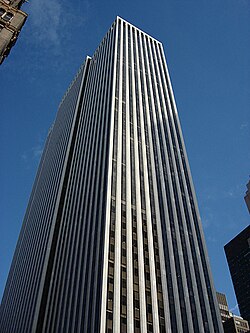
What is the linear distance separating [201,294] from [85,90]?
290ft

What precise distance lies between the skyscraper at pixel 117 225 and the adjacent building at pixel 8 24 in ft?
107

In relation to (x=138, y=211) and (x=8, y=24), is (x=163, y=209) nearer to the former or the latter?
(x=138, y=211)

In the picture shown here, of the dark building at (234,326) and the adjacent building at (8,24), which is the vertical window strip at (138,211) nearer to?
the adjacent building at (8,24)

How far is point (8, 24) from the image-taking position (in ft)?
164

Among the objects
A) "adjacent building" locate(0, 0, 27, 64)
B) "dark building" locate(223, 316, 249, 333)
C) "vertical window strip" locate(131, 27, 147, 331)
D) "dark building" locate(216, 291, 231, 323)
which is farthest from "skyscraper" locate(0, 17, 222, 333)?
"dark building" locate(216, 291, 231, 323)

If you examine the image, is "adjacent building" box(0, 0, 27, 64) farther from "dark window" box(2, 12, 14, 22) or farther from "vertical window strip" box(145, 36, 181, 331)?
"vertical window strip" box(145, 36, 181, 331)

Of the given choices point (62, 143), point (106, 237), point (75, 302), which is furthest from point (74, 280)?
point (62, 143)

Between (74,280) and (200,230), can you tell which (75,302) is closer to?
(74,280)

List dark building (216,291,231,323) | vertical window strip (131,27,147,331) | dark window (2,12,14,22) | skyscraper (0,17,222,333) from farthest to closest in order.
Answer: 1. dark building (216,291,231,323)
2. skyscraper (0,17,222,333)
3. vertical window strip (131,27,147,331)
4. dark window (2,12,14,22)

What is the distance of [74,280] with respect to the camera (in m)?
65.4

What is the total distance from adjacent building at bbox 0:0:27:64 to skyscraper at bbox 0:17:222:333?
32753 millimetres

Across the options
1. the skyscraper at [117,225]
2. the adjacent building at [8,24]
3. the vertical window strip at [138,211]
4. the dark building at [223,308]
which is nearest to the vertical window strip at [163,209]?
the skyscraper at [117,225]

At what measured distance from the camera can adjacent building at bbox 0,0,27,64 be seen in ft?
160

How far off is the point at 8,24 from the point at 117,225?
1479 inches
